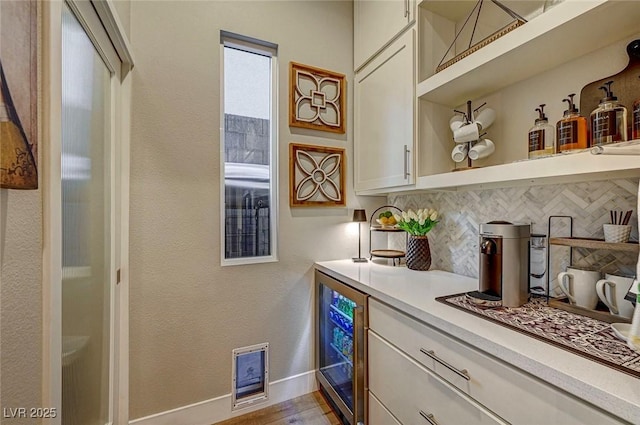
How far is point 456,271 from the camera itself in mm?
1711

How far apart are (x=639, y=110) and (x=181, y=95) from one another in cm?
207

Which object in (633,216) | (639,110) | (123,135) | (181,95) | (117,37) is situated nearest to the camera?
(639,110)

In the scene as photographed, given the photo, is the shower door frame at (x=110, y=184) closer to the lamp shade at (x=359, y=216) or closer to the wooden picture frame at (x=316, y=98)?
the wooden picture frame at (x=316, y=98)

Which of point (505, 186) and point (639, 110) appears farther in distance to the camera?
point (505, 186)

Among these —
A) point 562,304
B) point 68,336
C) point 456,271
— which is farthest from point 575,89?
point 68,336

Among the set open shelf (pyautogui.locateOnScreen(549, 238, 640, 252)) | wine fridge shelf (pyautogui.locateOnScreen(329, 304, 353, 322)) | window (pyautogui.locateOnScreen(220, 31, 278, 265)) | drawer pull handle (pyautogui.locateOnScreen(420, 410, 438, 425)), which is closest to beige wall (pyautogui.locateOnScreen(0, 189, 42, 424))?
window (pyautogui.locateOnScreen(220, 31, 278, 265))

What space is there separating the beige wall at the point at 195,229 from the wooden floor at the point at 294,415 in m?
0.19

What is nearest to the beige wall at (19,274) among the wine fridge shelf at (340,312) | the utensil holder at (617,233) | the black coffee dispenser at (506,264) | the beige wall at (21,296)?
the beige wall at (21,296)

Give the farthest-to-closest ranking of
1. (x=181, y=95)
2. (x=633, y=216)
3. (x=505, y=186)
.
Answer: (x=181, y=95) < (x=505, y=186) < (x=633, y=216)

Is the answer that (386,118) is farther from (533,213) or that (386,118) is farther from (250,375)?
(250,375)

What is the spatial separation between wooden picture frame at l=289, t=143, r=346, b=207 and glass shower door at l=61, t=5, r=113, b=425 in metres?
1.05

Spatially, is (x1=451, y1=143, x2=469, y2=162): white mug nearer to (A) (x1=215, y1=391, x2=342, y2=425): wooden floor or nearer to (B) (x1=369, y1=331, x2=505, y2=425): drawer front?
(B) (x1=369, y1=331, x2=505, y2=425): drawer front

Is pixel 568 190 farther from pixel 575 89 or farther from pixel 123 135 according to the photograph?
pixel 123 135

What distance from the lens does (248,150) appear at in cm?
192
